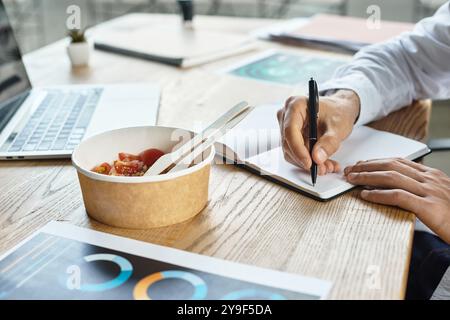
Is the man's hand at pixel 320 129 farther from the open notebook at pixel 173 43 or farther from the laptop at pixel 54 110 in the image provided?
the open notebook at pixel 173 43

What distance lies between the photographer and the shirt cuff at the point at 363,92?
1.06 meters

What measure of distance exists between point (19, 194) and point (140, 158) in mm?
180

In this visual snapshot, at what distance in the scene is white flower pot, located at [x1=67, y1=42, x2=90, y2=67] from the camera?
1464 mm

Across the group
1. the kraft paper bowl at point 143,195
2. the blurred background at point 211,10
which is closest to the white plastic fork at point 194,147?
the kraft paper bowl at point 143,195

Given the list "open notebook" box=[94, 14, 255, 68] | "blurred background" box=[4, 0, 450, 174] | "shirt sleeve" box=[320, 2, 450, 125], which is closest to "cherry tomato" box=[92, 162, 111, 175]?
"shirt sleeve" box=[320, 2, 450, 125]

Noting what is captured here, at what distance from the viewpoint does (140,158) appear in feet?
2.71

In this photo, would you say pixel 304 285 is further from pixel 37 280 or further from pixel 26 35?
pixel 26 35

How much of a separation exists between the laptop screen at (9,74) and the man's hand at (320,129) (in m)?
0.53

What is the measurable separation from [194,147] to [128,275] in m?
0.20

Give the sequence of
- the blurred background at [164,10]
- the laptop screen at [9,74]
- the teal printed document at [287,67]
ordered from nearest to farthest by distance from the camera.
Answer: the laptop screen at [9,74] < the teal printed document at [287,67] < the blurred background at [164,10]

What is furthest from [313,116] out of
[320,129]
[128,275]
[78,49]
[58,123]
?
[78,49]

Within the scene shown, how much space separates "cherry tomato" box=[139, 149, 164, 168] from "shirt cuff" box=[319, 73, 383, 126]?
40 cm

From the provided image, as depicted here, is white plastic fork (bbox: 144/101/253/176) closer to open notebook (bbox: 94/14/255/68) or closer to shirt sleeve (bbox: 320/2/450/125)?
shirt sleeve (bbox: 320/2/450/125)
